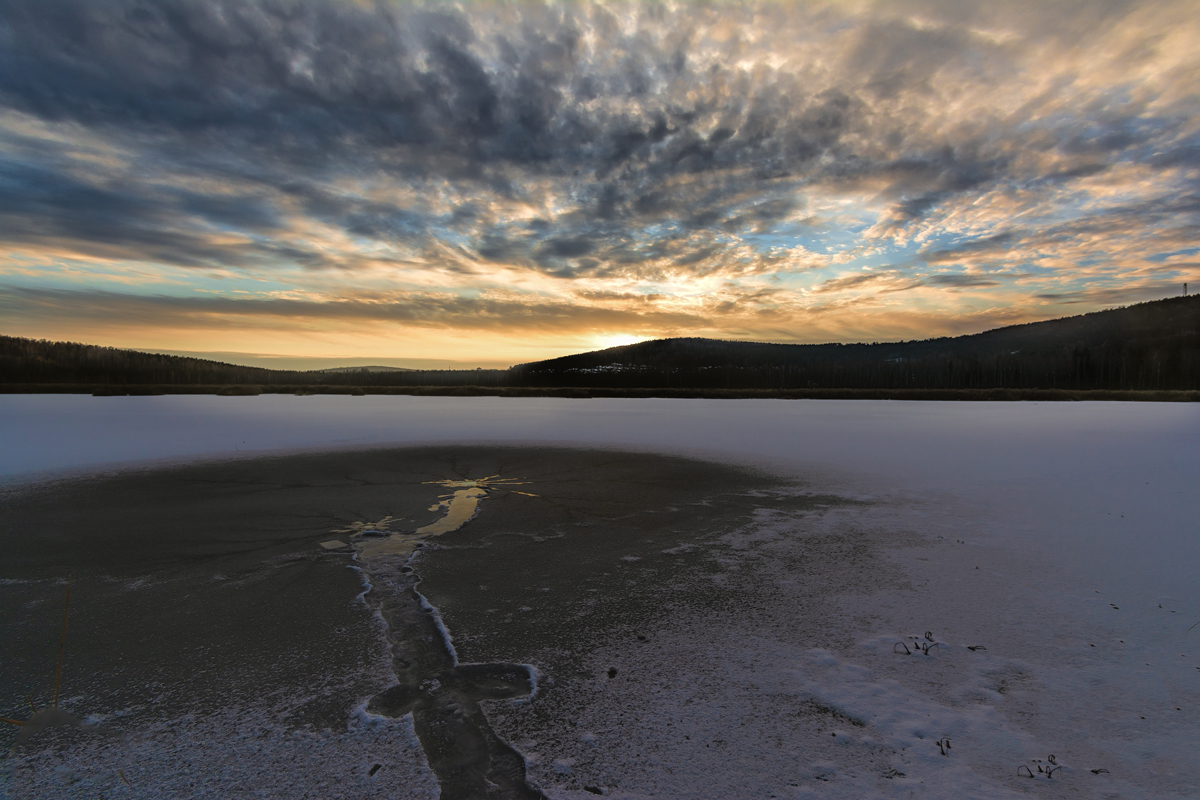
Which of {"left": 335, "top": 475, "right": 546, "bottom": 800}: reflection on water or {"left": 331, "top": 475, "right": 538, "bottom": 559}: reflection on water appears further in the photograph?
{"left": 331, "top": 475, "right": 538, "bottom": 559}: reflection on water

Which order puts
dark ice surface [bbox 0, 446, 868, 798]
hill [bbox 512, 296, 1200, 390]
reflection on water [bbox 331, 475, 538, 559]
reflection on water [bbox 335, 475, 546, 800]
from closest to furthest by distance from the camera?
reflection on water [bbox 335, 475, 546, 800]
dark ice surface [bbox 0, 446, 868, 798]
reflection on water [bbox 331, 475, 538, 559]
hill [bbox 512, 296, 1200, 390]

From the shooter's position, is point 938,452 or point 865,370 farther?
point 865,370

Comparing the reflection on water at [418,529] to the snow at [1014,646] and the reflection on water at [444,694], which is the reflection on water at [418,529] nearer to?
the reflection on water at [444,694]

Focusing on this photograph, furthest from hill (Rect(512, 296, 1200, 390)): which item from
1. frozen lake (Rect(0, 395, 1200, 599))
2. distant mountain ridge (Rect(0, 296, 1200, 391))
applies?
frozen lake (Rect(0, 395, 1200, 599))

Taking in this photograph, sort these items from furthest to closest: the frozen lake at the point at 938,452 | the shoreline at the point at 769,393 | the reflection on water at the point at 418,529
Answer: the shoreline at the point at 769,393 → the frozen lake at the point at 938,452 → the reflection on water at the point at 418,529

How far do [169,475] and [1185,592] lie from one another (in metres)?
17.1

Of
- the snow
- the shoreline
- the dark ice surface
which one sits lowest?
the dark ice surface

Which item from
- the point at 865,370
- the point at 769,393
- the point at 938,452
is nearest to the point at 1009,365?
the point at 865,370

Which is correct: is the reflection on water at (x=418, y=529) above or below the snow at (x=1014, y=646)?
below

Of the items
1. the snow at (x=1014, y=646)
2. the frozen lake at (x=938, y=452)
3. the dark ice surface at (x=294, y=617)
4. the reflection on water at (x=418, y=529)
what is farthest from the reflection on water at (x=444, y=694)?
the frozen lake at (x=938, y=452)

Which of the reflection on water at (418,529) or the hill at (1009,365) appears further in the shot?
the hill at (1009,365)

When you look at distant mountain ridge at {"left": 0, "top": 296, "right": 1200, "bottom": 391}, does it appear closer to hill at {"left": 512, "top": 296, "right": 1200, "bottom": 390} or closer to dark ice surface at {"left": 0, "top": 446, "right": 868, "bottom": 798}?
hill at {"left": 512, "top": 296, "right": 1200, "bottom": 390}

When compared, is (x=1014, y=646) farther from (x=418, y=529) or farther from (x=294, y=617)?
(x=418, y=529)

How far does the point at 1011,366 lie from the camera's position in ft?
424
